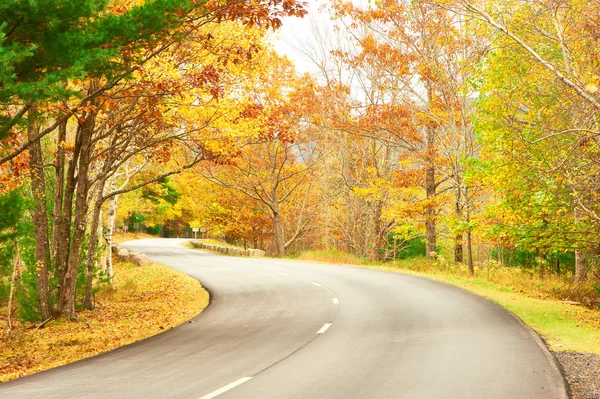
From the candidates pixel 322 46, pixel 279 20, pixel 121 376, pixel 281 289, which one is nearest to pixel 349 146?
pixel 322 46

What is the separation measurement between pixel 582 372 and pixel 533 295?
11.6 metres

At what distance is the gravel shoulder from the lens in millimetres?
6664

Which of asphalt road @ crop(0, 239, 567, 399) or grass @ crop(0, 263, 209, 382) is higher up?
asphalt road @ crop(0, 239, 567, 399)

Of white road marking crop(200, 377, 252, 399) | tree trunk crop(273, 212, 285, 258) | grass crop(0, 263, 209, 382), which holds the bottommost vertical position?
grass crop(0, 263, 209, 382)

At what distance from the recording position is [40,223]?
13109 mm

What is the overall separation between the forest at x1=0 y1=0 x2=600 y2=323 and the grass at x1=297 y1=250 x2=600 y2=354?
1001 mm

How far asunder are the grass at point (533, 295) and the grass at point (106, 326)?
8.46m

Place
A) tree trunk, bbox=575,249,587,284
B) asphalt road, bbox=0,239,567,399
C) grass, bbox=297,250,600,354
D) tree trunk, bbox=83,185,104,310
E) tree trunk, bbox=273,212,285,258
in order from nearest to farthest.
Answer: asphalt road, bbox=0,239,567,399 < grass, bbox=297,250,600,354 < tree trunk, bbox=83,185,104,310 < tree trunk, bbox=575,249,587,284 < tree trunk, bbox=273,212,285,258

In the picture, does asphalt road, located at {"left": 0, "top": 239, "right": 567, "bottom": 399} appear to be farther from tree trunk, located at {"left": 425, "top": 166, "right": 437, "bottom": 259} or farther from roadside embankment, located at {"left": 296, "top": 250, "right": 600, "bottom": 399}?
tree trunk, located at {"left": 425, "top": 166, "right": 437, "bottom": 259}

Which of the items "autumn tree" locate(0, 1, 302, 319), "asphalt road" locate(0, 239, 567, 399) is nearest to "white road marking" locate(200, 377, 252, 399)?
"asphalt road" locate(0, 239, 567, 399)

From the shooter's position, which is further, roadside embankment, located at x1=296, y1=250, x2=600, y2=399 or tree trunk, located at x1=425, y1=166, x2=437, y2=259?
tree trunk, located at x1=425, y1=166, x2=437, y2=259

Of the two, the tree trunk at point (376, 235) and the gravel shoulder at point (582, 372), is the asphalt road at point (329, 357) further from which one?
the tree trunk at point (376, 235)

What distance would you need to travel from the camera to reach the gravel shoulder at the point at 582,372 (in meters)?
6.66

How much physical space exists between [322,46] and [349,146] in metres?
5.96
